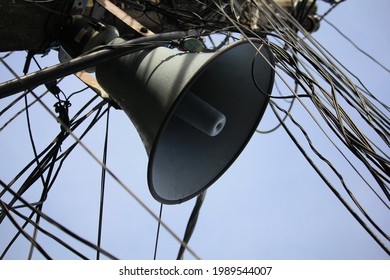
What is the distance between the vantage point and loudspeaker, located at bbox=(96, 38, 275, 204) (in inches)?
64.3

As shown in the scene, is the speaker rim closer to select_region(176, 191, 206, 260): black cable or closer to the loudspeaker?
the loudspeaker

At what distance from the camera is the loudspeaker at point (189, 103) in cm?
163

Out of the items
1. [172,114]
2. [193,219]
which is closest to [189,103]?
[172,114]

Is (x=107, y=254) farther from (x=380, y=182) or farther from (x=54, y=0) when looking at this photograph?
(x=54, y=0)

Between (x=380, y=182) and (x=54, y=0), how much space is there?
5.27ft

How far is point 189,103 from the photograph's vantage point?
72.7 inches

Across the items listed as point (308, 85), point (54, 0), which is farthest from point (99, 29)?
point (308, 85)

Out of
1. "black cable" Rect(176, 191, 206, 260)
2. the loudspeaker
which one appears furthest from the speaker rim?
"black cable" Rect(176, 191, 206, 260)

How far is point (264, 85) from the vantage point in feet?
6.39

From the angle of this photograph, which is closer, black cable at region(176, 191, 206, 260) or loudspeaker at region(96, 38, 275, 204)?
loudspeaker at region(96, 38, 275, 204)

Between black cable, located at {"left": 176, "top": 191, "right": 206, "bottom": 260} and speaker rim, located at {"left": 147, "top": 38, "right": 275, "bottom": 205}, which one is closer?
speaker rim, located at {"left": 147, "top": 38, "right": 275, "bottom": 205}

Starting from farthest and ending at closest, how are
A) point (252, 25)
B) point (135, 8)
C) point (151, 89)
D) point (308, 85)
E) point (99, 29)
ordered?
point (252, 25) < point (135, 8) < point (99, 29) < point (308, 85) < point (151, 89)

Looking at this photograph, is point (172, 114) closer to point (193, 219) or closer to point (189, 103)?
point (189, 103)

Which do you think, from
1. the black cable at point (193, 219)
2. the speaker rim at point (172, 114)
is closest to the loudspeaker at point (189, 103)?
the speaker rim at point (172, 114)
